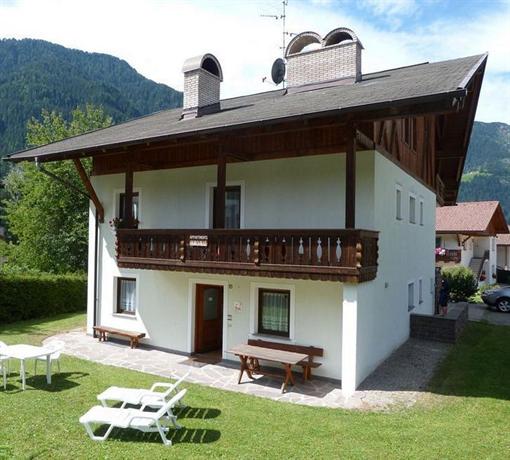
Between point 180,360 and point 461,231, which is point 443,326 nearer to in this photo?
point 180,360

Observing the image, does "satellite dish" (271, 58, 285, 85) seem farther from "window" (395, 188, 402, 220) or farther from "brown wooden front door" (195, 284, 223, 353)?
"brown wooden front door" (195, 284, 223, 353)

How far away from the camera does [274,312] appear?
11.3 metres

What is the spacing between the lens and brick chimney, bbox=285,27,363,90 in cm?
1350

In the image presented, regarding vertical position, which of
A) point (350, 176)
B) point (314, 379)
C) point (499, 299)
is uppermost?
point (350, 176)

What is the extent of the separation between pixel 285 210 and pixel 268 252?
1997 millimetres

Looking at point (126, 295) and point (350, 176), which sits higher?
→ point (350, 176)

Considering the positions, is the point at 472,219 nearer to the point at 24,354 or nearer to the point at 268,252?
the point at 268,252

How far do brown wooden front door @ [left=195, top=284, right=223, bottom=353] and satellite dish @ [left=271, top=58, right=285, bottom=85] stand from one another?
370 inches

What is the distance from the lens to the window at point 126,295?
46.6ft

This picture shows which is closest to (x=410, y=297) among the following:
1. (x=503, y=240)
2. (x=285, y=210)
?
(x=285, y=210)

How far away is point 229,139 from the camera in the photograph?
10766 millimetres

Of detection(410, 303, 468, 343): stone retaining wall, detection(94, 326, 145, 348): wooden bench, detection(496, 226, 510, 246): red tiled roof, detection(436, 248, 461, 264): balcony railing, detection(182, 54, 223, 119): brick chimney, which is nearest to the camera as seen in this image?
detection(94, 326, 145, 348): wooden bench

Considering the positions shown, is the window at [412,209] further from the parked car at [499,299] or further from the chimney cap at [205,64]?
the parked car at [499,299]

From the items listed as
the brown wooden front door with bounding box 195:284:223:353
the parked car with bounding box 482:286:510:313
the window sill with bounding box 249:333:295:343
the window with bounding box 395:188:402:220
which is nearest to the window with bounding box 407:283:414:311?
the window with bounding box 395:188:402:220
